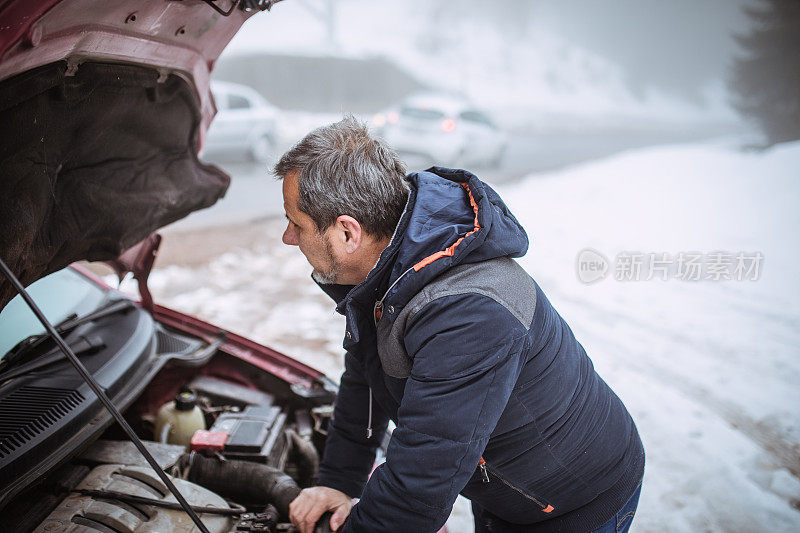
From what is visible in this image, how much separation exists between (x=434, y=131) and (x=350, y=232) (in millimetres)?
8829

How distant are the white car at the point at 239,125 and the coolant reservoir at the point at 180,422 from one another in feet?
25.4

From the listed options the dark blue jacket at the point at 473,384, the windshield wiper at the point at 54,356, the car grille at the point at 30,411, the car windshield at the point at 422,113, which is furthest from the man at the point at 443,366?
the car windshield at the point at 422,113

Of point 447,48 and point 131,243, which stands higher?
point 447,48

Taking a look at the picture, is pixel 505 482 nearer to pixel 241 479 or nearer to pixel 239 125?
pixel 241 479

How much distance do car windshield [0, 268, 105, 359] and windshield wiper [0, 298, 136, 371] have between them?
3 centimetres

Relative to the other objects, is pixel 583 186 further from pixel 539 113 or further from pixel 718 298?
pixel 539 113

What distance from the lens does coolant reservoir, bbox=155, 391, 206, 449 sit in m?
1.88

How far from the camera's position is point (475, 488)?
54.9 inches

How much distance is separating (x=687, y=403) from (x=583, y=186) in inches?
265

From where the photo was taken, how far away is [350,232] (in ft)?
4.14

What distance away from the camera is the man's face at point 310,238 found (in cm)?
130

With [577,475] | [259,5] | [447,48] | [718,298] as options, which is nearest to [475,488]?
[577,475]

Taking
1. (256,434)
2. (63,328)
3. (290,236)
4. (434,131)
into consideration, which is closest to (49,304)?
(63,328)

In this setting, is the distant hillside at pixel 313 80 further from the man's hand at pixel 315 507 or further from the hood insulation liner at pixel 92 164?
the man's hand at pixel 315 507
